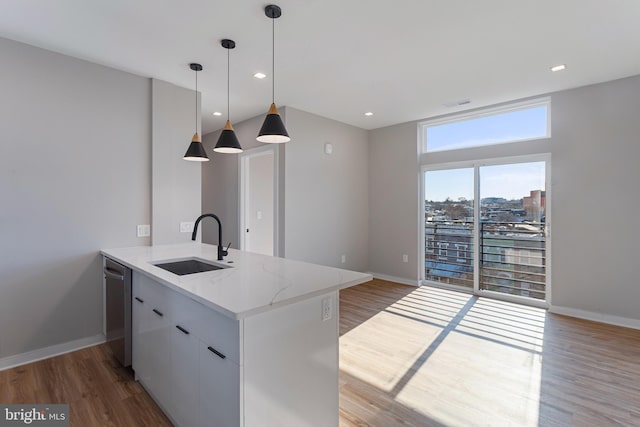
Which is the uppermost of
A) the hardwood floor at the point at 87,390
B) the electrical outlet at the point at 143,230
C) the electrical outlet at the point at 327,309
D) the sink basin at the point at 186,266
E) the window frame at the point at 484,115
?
the window frame at the point at 484,115

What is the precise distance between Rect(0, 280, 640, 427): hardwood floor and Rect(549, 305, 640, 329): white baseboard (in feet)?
0.48

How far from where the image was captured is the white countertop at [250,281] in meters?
1.34

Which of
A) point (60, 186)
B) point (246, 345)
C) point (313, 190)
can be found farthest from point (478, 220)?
point (60, 186)

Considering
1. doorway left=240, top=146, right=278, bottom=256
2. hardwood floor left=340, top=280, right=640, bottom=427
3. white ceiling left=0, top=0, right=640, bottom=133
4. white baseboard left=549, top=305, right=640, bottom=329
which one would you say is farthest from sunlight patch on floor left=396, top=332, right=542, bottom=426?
doorway left=240, top=146, right=278, bottom=256

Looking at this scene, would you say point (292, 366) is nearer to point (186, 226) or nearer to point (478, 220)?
point (186, 226)

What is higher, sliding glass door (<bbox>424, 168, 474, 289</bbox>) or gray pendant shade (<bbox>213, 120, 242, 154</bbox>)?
gray pendant shade (<bbox>213, 120, 242, 154</bbox>)

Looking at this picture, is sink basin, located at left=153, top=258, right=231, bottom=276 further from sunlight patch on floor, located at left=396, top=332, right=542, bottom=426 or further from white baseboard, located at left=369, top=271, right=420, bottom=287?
white baseboard, located at left=369, top=271, right=420, bottom=287

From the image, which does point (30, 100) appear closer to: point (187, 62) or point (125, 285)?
point (187, 62)

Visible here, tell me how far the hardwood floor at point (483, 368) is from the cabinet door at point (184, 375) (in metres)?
0.91

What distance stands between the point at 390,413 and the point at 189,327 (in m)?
1.37

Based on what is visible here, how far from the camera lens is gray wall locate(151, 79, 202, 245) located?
3.28 m

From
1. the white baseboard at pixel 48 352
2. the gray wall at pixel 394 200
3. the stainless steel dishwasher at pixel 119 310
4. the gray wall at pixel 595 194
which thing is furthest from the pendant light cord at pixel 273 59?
the gray wall at pixel 595 194

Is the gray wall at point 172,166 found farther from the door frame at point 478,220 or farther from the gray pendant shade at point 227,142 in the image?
the door frame at point 478,220

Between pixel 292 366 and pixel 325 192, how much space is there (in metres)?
3.52
